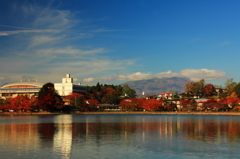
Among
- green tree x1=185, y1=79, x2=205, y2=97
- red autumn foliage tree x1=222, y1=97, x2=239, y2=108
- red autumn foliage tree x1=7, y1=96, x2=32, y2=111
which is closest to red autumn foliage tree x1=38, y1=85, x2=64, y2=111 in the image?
red autumn foliage tree x1=7, y1=96, x2=32, y2=111

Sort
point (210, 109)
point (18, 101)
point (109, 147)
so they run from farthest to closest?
point (210, 109) < point (18, 101) < point (109, 147)

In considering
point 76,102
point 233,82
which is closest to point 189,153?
point 76,102

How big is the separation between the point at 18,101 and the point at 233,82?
97.2m

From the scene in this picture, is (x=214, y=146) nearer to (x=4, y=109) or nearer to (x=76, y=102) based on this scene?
(x=76, y=102)

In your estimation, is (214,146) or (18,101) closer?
(214,146)

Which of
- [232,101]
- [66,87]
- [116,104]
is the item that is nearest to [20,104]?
[66,87]

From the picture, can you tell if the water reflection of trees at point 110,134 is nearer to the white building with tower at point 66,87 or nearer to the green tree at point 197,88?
the white building with tower at point 66,87

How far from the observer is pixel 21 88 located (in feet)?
502

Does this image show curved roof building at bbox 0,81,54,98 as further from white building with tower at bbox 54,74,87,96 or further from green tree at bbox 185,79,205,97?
green tree at bbox 185,79,205,97

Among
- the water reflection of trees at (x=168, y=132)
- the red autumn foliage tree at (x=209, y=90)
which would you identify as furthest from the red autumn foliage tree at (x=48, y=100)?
the red autumn foliage tree at (x=209, y=90)

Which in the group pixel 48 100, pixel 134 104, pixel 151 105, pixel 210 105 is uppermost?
pixel 48 100

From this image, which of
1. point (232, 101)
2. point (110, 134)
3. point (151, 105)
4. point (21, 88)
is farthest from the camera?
point (21, 88)

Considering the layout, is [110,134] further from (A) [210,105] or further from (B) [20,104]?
(A) [210,105]

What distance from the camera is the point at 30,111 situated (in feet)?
362
